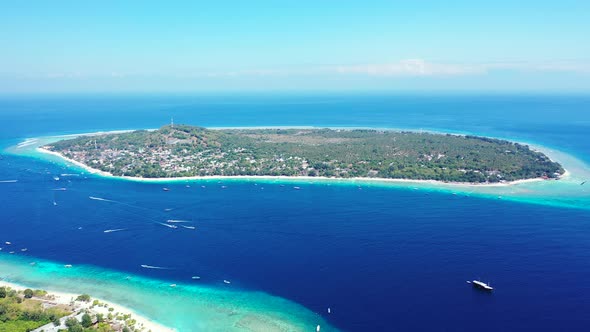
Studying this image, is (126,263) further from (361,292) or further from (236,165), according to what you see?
(236,165)

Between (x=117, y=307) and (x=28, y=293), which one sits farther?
(x=28, y=293)

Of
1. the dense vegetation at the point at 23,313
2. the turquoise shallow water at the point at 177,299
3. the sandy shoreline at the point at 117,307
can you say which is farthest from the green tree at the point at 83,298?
the dense vegetation at the point at 23,313

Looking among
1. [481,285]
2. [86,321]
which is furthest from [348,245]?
[86,321]

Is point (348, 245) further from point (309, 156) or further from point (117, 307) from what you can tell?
point (309, 156)

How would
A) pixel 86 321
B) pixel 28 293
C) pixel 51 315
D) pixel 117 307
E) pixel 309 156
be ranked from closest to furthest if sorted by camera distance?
1. pixel 86 321
2. pixel 51 315
3. pixel 117 307
4. pixel 28 293
5. pixel 309 156

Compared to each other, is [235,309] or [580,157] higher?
[580,157]

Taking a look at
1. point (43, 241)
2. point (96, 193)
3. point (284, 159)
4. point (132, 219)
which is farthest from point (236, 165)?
point (43, 241)
